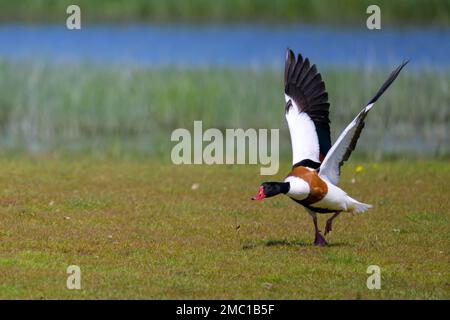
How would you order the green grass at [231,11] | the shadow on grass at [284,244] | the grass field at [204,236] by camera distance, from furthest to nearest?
the green grass at [231,11], the shadow on grass at [284,244], the grass field at [204,236]

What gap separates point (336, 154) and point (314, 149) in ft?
1.19

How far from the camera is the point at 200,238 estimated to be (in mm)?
12039

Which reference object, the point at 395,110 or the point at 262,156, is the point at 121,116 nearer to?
the point at 262,156

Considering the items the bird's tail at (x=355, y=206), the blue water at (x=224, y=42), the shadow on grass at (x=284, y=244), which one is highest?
the blue water at (x=224, y=42)

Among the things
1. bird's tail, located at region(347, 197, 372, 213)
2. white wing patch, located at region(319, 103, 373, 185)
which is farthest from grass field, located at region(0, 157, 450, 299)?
white wing patch, located at region(319, 103, 373, 185)

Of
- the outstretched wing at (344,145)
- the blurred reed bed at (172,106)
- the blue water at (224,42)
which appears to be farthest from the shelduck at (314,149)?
the blue water at (224,42)

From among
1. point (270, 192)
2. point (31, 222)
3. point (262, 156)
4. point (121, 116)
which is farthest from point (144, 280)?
point (121, 116)

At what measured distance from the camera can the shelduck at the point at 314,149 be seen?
11047mm

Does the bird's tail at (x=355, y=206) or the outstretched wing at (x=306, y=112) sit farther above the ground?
the outstretched wing at (x=306, y=112)

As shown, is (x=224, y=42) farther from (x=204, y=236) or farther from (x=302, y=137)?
(x=302, y=137)

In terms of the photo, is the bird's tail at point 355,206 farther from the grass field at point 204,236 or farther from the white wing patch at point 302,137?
the white wing patch at point 302,137

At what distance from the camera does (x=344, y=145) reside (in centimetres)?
1118

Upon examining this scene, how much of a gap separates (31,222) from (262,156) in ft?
21.9
